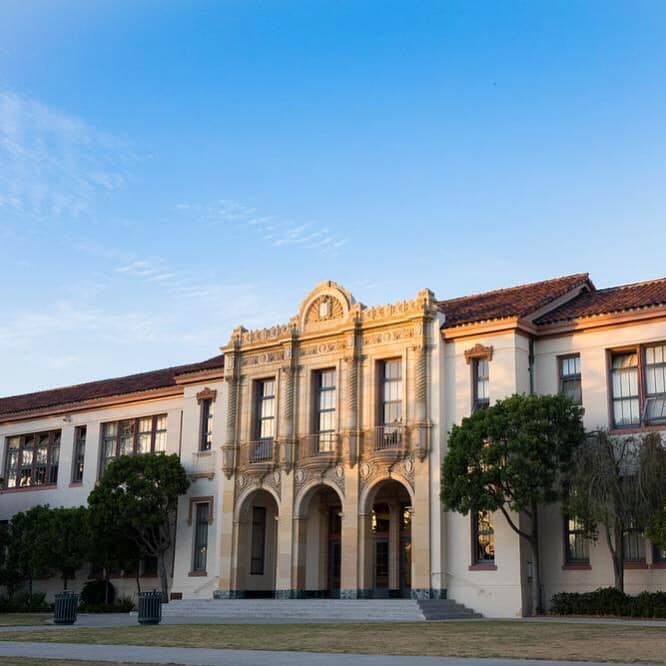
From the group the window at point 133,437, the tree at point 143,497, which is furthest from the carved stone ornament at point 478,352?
the window at point 133,437

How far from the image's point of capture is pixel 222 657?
14.6 m

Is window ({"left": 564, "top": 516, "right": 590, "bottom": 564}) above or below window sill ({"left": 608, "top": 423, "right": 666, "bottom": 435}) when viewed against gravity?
below

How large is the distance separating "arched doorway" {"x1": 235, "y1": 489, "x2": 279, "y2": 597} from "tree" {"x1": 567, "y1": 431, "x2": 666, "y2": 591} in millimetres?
13082

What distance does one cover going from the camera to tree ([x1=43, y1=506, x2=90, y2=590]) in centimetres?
3881

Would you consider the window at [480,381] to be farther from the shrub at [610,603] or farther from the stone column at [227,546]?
the stone column at [227,546]

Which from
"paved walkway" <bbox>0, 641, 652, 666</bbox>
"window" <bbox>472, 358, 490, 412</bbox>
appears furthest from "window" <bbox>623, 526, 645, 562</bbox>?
"paved walkway" <bbox>0, 641, 652, 666</bbox>

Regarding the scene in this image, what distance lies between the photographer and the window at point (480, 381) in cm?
3117

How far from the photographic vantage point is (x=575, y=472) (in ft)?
88.8

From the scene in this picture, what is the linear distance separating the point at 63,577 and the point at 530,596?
20.9m

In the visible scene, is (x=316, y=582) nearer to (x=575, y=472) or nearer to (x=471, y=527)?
(x=471, y=527)

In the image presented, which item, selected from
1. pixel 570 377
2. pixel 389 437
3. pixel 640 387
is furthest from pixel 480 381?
pixel 640 387

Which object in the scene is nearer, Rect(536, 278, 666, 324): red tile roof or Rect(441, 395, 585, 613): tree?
Rect(441, 395, 585, 613): tree

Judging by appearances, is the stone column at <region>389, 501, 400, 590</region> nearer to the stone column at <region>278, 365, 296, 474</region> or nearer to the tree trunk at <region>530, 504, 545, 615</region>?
the stone column at <region>278, 365, 296, 474</region>

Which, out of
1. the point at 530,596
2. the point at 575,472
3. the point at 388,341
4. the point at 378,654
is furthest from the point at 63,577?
the point at 378,654
